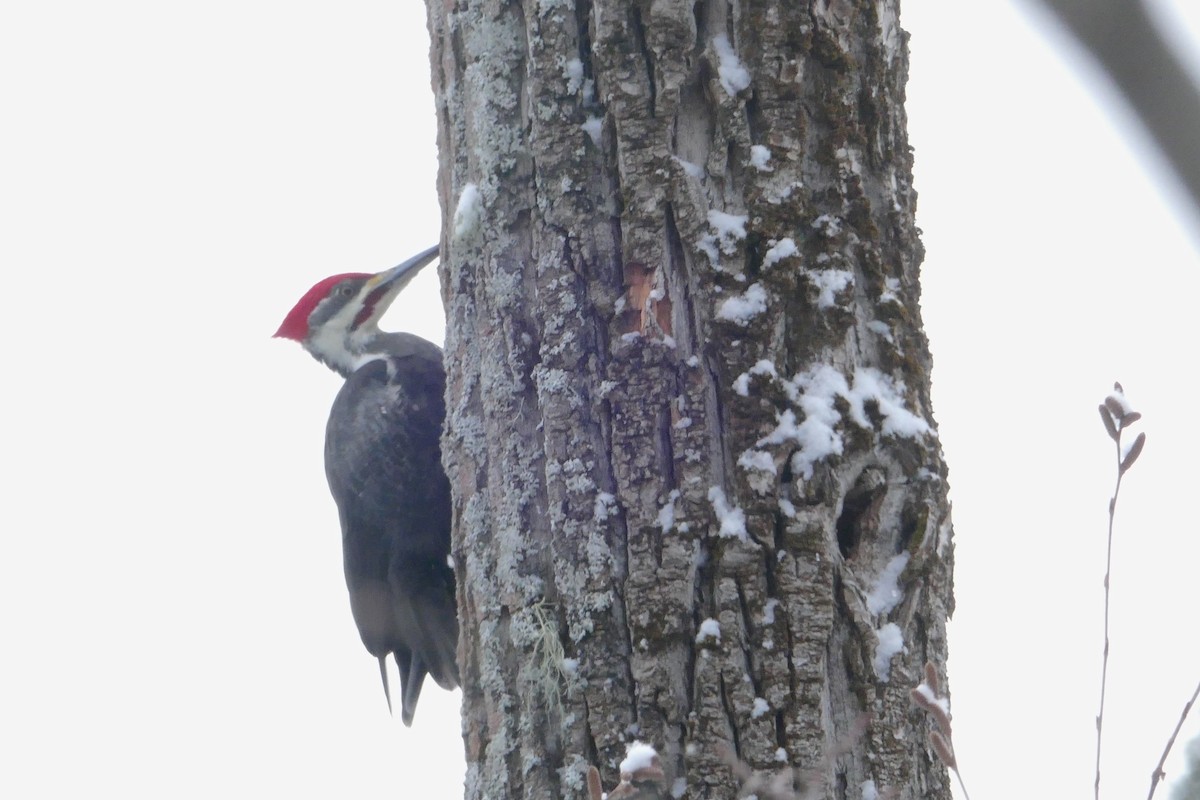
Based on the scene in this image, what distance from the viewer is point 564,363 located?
1.64 m

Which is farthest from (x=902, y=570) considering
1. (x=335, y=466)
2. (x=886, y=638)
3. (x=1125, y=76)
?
(x=335, y=466)

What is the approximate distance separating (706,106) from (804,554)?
60 centimetres

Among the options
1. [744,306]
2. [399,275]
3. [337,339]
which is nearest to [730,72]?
[744,306]

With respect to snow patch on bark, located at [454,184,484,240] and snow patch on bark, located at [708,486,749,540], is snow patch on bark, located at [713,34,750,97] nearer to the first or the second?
snow patch on bark, located at [454,184,484,240]

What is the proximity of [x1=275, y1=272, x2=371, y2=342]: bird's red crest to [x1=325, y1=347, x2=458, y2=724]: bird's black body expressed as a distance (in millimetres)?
591

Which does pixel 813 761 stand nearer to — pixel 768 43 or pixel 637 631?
pixel 637 631

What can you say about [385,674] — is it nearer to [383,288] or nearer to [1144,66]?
[383,288]

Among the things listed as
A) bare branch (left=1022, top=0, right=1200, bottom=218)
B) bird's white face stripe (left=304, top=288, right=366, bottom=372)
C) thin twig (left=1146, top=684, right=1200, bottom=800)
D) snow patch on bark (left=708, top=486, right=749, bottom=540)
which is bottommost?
thin twig (left=1146, top=684, right=1200, bottom=800)

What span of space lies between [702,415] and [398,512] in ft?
6.23

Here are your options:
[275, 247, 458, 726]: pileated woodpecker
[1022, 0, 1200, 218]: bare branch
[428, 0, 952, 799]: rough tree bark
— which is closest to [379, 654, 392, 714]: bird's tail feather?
[275, 247, 458, 726]: pileated woodpecker

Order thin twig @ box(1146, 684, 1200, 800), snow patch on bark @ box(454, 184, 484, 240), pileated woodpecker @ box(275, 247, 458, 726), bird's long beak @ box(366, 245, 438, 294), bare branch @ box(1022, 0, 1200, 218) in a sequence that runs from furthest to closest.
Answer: bird's long beak @ box(366, 245, 438, 294) → pileated woodpecker @ box(275, 247, 458, 726) → snow patch on bark @ box(454, 184, 484, 240) → thin twig @ box(1146, 684, 1200, 800) → bare branch @ box(1022, 0, 1200, 218)

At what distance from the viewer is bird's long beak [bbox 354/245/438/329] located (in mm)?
3928

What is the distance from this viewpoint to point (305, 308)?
4.08 m

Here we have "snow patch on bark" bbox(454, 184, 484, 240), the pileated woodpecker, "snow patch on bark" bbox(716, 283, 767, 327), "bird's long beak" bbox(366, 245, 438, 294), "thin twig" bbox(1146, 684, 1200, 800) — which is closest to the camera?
"thin twig" bbox(1146, 684, 1200, 800)
